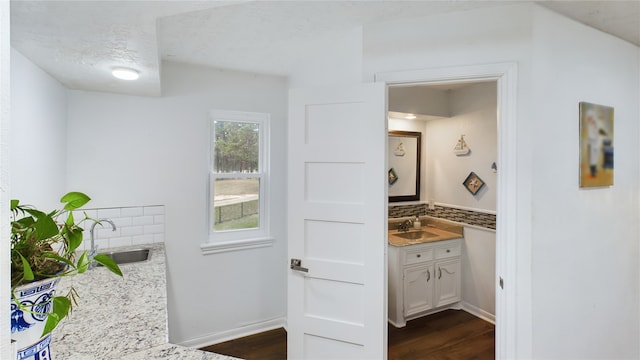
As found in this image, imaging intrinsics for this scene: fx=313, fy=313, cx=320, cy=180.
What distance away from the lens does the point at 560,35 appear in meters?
1.78

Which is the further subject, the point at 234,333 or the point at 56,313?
the point at 234,333

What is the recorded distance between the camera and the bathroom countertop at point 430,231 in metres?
3.09

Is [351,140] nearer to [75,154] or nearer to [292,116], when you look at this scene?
[292,116]

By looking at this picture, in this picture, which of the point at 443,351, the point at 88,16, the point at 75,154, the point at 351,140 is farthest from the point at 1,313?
the point at 443,351

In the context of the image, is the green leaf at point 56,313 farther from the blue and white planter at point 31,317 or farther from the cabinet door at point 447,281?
the cabinet door at point 447,281

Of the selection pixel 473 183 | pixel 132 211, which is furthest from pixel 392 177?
pixel 132 211

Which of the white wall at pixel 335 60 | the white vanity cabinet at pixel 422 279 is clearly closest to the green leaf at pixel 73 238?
the white wall at pixel 335 60

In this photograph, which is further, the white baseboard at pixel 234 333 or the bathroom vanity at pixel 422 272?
the bathroom vanity at pixel 422 272

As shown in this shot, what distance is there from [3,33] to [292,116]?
1.71m

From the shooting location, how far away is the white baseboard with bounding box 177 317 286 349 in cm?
262

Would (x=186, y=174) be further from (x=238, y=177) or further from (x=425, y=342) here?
(x=425, y=342)

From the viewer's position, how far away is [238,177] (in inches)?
112

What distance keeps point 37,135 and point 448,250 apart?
3444 mm

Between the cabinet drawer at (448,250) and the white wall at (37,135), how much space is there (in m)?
3.20
